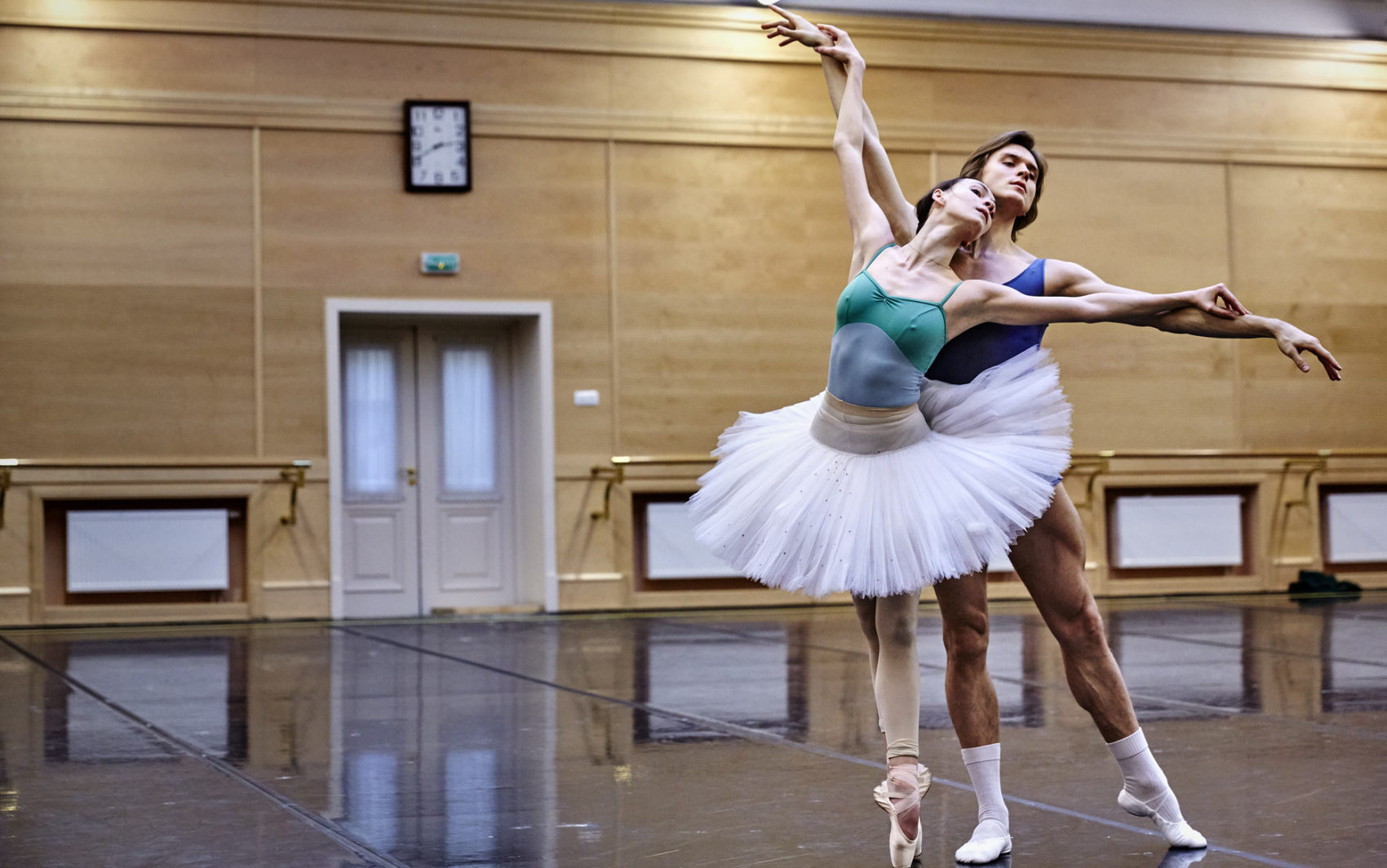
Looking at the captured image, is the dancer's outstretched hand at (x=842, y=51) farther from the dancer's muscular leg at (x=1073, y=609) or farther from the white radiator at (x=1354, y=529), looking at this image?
the white radiator at (x=1354, y=529)

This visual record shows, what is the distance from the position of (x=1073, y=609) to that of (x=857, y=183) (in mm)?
1024

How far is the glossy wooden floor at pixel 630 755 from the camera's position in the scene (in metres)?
3.25

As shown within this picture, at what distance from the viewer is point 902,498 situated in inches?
117

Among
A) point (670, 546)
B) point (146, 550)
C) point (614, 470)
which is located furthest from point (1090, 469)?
point (146, 550)

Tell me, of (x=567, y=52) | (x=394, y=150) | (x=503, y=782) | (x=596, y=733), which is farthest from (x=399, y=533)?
(x=503, y=782)

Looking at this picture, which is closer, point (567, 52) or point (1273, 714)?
point (1273, 714)

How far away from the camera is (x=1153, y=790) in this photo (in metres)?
3.16

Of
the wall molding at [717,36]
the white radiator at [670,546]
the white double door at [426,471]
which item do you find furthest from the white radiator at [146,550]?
the wall molding at [717,36]

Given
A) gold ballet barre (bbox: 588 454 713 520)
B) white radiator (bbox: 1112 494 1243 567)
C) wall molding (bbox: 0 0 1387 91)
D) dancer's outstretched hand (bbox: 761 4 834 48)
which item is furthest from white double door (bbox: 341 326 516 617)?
dancer's outstretched hand (bbox: 761 4 834 48)

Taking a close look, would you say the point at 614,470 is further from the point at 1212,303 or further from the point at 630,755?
the point at 1212,303

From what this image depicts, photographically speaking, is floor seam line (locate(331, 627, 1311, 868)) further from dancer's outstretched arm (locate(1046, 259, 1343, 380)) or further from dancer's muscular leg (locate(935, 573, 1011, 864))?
dancer's outstretched arm (locate(1046, 259, 1343, 380))

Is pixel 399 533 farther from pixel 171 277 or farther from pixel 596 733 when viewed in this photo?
pixel 596 733

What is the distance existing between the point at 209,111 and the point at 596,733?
6.98 metres

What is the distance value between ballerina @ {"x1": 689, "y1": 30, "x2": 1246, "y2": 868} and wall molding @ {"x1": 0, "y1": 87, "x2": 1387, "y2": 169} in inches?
312
